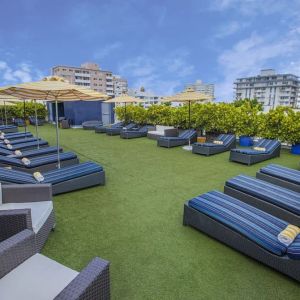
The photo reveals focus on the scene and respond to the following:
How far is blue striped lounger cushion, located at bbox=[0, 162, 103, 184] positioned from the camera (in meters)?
4.62

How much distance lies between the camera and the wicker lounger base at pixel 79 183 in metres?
5.32

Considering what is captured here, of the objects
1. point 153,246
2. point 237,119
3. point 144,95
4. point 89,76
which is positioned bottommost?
point 153,246

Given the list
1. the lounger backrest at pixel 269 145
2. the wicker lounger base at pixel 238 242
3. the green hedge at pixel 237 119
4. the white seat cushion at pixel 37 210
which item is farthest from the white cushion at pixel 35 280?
the green hedge at pixel 237 119

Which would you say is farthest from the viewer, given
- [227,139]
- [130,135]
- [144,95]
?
[144,95]

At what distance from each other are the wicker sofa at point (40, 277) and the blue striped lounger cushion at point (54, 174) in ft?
7.69

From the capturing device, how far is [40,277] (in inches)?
91.5

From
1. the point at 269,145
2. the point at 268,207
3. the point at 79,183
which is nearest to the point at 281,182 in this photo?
the point at 268,207

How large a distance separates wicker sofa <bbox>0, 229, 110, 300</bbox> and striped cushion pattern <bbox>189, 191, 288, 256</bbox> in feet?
6.37

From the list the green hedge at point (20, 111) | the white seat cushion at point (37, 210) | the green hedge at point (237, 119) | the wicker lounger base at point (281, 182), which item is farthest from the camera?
the green hedge at point (20, 111)

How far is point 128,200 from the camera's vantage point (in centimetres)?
518

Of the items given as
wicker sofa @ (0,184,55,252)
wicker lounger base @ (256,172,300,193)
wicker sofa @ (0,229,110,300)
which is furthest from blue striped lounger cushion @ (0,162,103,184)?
wicker lounger base @ (256,172,300,193)

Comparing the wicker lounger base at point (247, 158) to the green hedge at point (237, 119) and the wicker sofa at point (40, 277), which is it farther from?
the wicker sofa at point (40, 277)

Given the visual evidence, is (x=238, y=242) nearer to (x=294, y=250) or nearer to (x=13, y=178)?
(x=294, y=250)

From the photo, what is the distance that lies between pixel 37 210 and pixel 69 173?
197 cm
